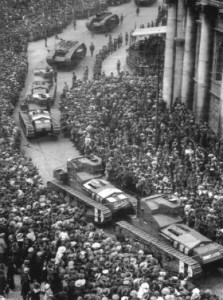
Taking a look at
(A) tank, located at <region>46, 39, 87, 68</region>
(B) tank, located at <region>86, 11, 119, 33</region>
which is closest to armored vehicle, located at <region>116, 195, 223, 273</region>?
(A) tank, located at <region>46, 39, 87, 68</region>

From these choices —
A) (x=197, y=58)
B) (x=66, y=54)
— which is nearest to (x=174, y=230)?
(x=197, y=58)

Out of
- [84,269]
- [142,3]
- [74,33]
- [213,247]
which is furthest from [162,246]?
[142,3]

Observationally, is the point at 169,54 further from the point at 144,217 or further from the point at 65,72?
the point at 144,217

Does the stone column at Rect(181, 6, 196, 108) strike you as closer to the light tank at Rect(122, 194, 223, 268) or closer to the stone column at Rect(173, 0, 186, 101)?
the stone column at Rect(173, 0, 186, 101)

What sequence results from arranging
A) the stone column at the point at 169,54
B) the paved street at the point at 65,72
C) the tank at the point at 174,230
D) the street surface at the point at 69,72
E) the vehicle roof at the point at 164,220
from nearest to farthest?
the tank at the point at 174,230 < the vehicle roof at the point at 164,220 < the street surface at the point at 69,72 < the paved street at the point at 65,72 < the stone column at the point at 169,54

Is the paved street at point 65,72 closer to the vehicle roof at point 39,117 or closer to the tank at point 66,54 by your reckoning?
the tank at point 66,54

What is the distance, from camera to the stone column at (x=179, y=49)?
51406 millimetres

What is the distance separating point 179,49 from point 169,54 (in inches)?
45.1

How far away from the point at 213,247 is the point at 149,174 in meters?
8.58

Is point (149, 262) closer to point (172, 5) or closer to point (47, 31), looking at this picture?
point (172, 5)

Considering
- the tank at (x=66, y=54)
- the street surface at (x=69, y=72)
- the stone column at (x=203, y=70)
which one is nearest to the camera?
the street surface at (x=69, y=72)

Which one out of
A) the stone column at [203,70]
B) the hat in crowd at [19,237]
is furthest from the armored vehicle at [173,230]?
the stone column at [203,70]

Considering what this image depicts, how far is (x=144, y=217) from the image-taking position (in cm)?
3375

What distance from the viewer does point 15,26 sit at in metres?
77.9
